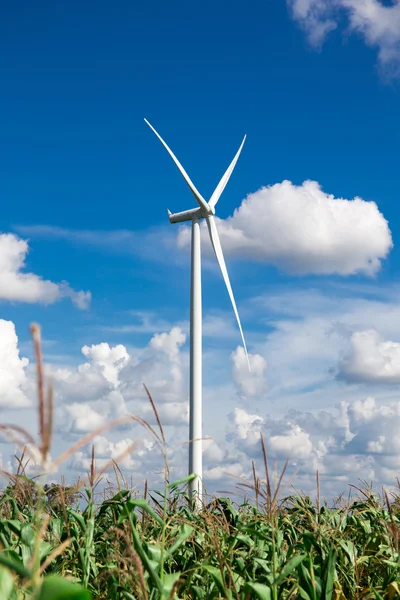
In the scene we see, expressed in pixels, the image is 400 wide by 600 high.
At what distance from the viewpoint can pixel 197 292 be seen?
33.0m

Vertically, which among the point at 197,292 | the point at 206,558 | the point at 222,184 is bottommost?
the point at 206,558

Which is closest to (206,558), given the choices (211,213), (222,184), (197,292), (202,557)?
(202,557)

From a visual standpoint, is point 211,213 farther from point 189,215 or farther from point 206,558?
point 206,558

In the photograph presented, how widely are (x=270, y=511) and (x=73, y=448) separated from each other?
4.48 meters

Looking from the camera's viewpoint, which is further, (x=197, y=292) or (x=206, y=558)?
(x=197, y=292)

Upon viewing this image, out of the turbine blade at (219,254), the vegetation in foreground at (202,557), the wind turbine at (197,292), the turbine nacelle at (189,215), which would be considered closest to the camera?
the vegetation in foreground at (202,557)

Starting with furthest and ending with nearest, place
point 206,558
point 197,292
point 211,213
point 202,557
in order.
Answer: point 211,213, point 197,292, point 202,557, point 206,558

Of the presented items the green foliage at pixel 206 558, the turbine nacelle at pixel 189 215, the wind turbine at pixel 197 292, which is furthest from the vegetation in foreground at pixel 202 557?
the turbine nacelle at pixel 189 215

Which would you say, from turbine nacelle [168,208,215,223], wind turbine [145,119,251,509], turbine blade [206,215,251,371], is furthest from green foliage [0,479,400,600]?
turbine nacelle [168,208,215,223]

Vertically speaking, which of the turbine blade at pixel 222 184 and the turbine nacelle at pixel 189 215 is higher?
the turbine blade at pixel 222 184

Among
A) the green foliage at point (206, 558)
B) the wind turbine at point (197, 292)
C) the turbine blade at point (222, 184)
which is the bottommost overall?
the green foliage at point (206, 558)

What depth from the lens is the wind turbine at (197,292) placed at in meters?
31.1

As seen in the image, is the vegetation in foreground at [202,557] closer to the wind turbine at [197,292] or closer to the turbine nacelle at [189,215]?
the wind turbine at [197,292]

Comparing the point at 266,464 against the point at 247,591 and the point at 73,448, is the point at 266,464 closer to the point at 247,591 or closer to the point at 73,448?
the point at 247,591
